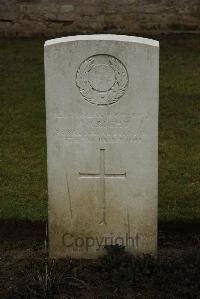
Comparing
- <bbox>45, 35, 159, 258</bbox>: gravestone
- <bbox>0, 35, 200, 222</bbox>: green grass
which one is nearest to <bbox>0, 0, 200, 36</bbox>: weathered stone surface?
<bbox>0, 35, 200, 222</bbox>: green grass

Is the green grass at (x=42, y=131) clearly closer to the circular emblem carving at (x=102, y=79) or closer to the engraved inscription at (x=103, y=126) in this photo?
the engraved inscription at (x=103, y=126)

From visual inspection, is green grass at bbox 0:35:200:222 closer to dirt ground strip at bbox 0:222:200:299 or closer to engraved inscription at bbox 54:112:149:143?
dirt ground strip at bbox 0:222:200:299

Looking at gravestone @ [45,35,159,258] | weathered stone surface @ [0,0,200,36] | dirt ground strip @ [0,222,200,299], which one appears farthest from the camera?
weathered stone surface @ [0,0,200,36]

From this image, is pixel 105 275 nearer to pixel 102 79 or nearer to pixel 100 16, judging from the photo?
pixel 102 79

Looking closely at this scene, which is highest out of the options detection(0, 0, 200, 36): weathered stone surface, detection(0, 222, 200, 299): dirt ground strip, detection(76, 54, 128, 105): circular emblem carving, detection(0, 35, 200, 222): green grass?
detection(0, 0, 200, 36): weathered stone surface

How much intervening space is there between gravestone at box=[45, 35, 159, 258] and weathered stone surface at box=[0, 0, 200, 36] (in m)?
8.76

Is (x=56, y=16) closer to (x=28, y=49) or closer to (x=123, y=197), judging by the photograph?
(x=28, y=49)

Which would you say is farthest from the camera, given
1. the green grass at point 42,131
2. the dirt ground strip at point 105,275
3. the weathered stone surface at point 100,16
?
the weathered stone surface at point 100,16

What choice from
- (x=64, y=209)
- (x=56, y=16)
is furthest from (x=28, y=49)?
(x=64, y=209)

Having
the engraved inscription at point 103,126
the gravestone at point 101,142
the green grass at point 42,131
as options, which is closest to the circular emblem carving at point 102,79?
the gravestone at point 101,142

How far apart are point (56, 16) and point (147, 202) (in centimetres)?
899

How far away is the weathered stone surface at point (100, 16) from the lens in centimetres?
1362

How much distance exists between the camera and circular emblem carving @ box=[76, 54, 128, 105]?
500 centimetres

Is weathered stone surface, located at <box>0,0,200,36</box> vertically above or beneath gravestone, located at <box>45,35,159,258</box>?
above
